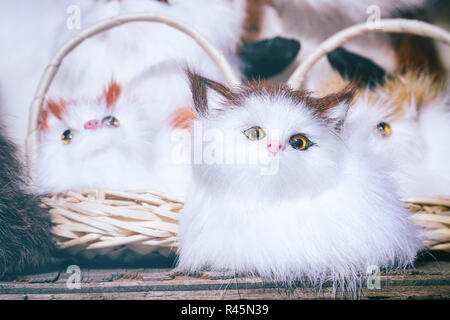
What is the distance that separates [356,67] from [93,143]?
773mm

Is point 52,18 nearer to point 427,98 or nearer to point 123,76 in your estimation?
point 123,76

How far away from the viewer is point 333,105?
77 cm

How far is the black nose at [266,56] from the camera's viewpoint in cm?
106

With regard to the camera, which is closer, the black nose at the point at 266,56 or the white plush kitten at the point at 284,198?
the white plush kitten at the point at 284,198

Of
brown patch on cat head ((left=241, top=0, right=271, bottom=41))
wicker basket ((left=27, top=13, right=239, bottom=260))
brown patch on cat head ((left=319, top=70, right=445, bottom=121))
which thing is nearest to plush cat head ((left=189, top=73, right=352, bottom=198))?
wicker basket ((left=27, top=13, right=239, bottom=260))

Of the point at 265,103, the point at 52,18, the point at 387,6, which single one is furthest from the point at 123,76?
the point at 387,6

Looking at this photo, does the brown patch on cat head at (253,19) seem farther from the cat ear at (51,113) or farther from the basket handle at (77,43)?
the cat ear at (51,113)

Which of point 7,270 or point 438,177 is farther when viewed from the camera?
point 438,177

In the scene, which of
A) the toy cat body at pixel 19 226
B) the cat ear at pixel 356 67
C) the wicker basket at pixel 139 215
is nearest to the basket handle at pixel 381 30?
the wicker basket at pixel 139 215

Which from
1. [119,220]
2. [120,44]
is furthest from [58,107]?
[119,220]

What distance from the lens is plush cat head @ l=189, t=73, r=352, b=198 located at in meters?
0.74

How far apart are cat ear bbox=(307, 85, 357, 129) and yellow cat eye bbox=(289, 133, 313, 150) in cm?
6

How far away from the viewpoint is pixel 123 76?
108 centimetres
